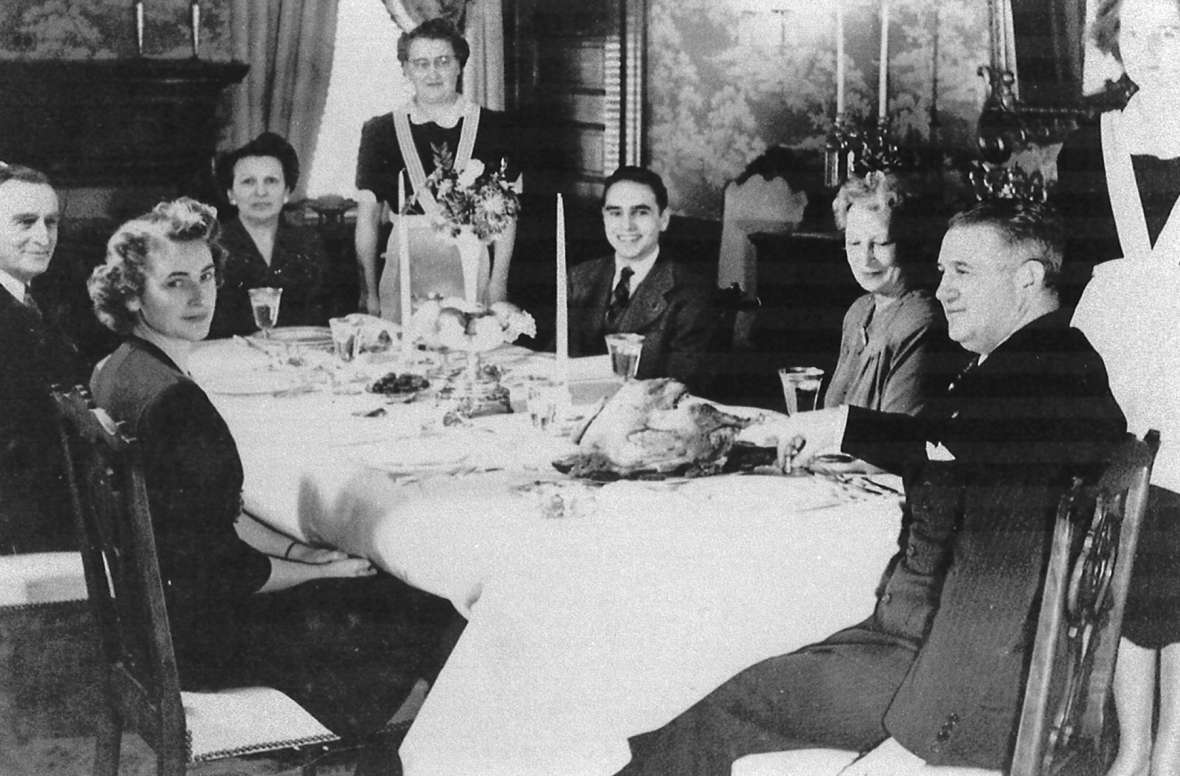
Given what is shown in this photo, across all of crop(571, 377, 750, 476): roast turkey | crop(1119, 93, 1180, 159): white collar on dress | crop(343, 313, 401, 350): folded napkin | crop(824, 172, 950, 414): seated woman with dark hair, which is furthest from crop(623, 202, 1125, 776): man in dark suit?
crop(343, 313, 401, 350): folded napkin

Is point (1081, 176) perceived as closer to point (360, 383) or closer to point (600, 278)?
point (600, 278)

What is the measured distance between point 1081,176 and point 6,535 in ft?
7.35

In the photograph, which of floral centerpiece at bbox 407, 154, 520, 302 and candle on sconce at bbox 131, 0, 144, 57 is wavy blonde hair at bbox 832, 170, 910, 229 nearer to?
floral centerpiece at bbox 407, 154, 520, 302

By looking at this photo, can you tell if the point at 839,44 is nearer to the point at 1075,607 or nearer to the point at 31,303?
the point at 1075,607

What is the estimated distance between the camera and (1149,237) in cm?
247

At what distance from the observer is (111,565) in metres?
1.88

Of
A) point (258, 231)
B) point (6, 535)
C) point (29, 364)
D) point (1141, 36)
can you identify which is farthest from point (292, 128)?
point (1141, 36)

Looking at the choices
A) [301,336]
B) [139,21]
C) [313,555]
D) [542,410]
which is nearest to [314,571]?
[313,555]

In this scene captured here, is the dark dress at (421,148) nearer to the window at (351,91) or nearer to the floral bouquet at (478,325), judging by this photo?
the window at (351,91)

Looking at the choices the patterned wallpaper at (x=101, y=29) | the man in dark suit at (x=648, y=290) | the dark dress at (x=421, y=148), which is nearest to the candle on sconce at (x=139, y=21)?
the patterned wallpaper at (x=101, y=29)

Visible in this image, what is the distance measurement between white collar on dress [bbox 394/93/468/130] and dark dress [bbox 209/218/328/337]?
333 mm

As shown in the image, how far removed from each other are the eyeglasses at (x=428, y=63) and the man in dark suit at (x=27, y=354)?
2.66 ft

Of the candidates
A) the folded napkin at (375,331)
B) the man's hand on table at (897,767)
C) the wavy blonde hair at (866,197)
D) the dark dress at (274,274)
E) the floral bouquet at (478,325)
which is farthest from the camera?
the folded napkin at (375,331)

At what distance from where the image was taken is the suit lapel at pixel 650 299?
2758mm
